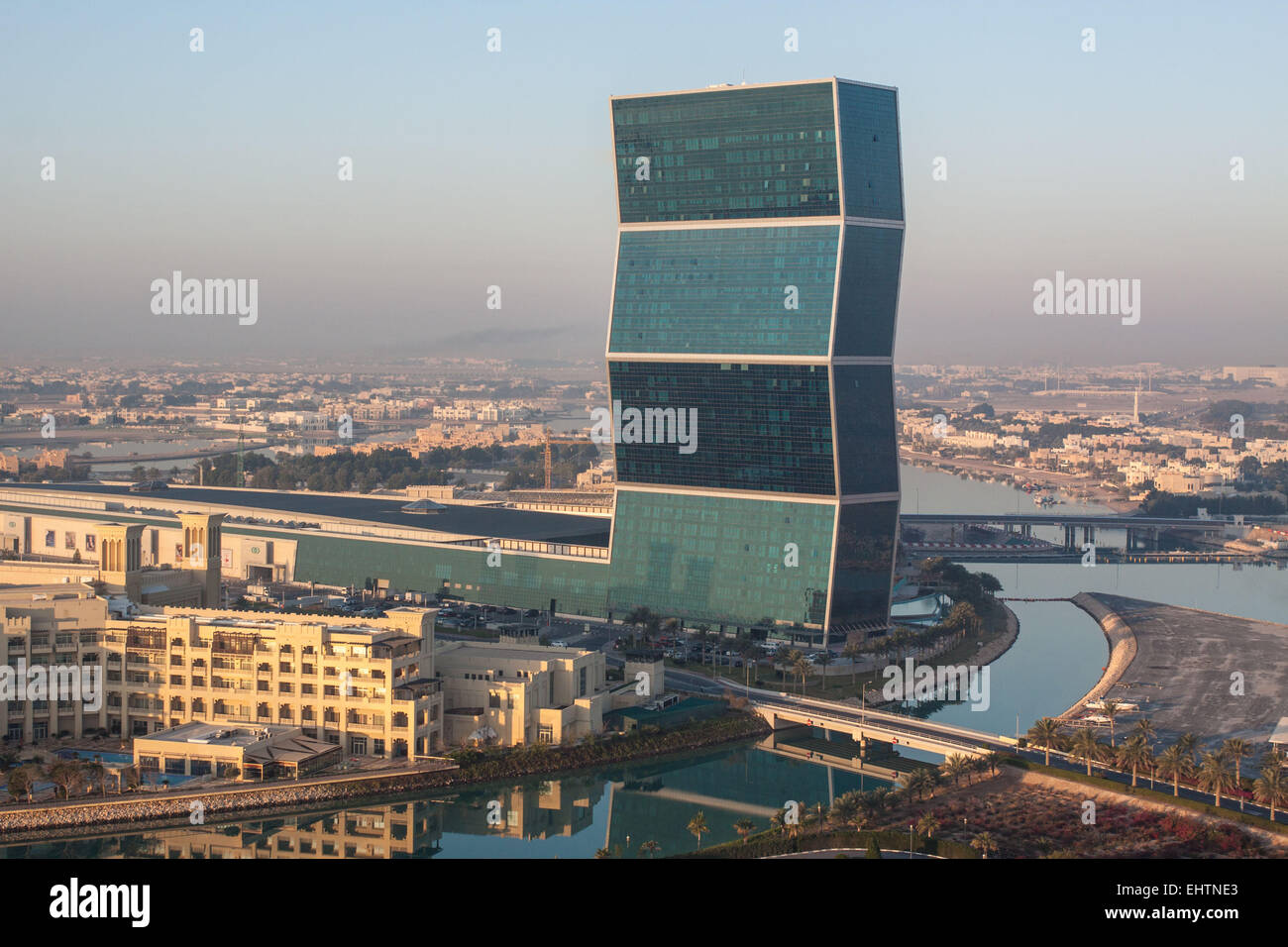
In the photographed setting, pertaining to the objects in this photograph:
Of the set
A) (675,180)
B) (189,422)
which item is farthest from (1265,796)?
(189,422)

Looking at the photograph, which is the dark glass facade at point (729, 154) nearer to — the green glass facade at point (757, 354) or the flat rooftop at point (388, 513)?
the green glass facade at point (757, 354)

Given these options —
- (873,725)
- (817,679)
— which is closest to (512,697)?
(873,725)

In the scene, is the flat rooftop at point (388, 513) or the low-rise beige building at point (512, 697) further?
the flat rooftop at point (388, 513)

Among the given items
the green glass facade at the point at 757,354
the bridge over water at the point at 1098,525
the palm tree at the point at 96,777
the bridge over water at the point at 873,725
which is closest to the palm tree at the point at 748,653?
the green glass facade at the point at 757,354

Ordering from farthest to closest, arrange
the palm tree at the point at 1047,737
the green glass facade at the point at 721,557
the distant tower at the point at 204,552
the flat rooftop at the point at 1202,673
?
the green glass facade at the point at 721,557
the distant tower at the point at 204,552
the flat rooftop at the point at 1202,673
the palm tree at the point at 1047,737

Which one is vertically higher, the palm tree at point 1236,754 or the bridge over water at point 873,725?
the palm tree at point 1236,754

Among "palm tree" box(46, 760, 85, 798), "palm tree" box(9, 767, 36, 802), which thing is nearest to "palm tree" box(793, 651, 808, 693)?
"palm tree" box(46, 760, 85, 798)

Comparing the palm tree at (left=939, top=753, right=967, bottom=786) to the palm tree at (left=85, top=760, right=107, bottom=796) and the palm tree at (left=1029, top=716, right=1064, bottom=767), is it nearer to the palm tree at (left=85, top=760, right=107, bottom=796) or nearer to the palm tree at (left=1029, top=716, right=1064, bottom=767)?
the palm tree at (left=1029, top=716, right=1064, bottom=767)
